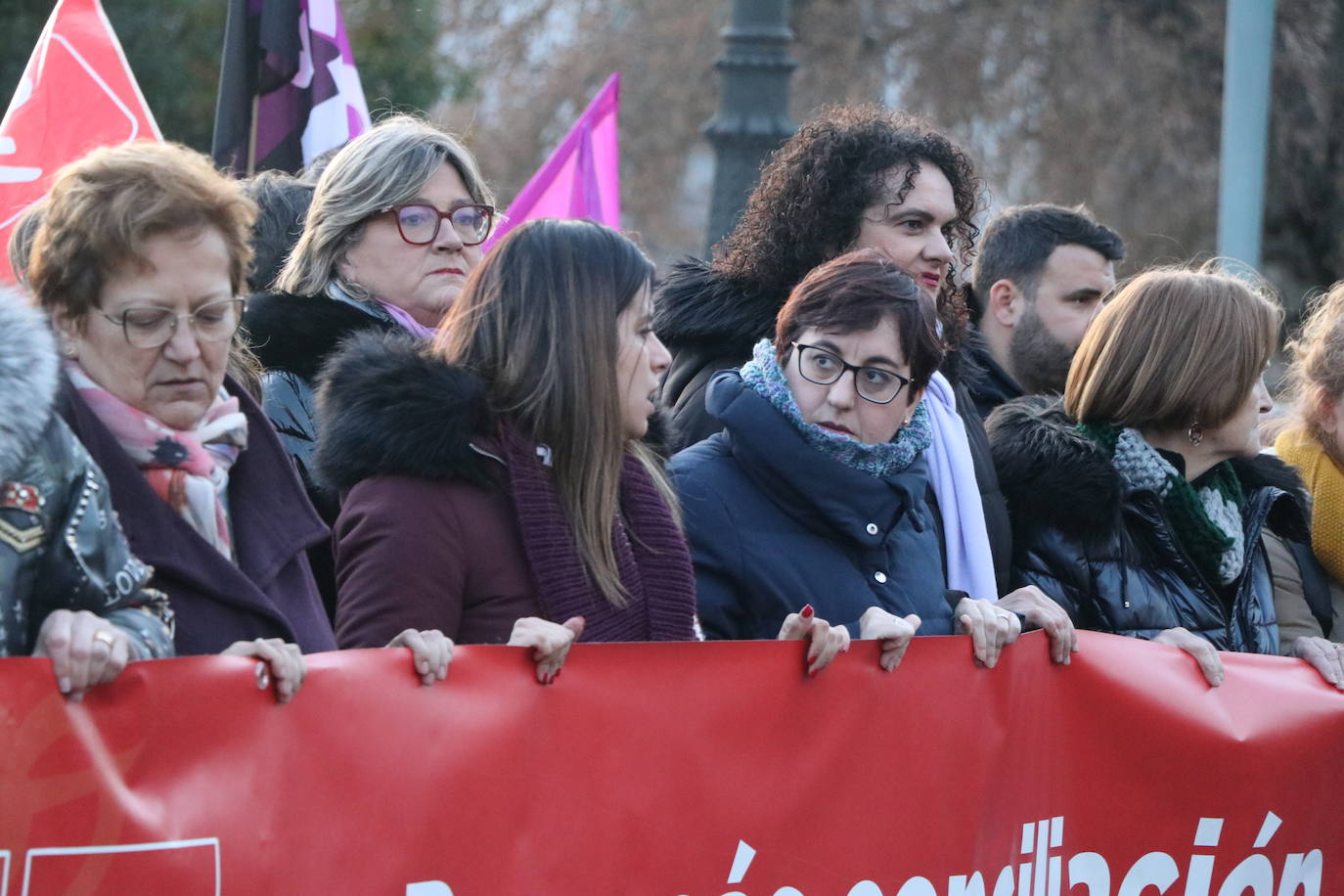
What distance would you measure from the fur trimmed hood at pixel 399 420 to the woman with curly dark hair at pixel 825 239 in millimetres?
1134

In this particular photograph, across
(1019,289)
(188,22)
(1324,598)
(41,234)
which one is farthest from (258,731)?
(188,22)

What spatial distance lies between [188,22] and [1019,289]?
8308 millimetres

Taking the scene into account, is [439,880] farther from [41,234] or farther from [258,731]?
[41,234]

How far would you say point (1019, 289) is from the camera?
215 inches

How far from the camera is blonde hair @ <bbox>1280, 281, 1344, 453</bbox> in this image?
4.46 metres

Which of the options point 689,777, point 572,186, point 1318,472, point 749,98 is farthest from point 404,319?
point 749,98

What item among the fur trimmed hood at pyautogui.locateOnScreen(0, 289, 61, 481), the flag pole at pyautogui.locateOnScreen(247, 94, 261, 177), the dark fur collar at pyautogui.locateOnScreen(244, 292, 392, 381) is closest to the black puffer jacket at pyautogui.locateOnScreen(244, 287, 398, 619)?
the dark fur collar at pyautogui.locateOnScreen(244, 292, 392, 381)

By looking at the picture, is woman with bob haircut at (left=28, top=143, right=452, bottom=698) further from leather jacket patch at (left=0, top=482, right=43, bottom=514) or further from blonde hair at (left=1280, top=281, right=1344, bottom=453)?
blonde hair at (left=1280, top=281, right=1344, bottom=453)

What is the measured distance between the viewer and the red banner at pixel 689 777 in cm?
248

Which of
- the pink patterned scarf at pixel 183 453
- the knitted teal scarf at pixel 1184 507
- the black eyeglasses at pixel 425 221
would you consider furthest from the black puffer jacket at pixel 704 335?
the pink patterned scarf at pixel 183 453

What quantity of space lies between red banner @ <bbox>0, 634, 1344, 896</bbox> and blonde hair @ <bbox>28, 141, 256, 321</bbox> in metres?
0.56

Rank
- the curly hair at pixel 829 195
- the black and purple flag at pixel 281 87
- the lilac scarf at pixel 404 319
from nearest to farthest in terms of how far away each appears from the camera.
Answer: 1. the lilac scarf at pixel 404 319
2. the curly hair at pixel 829 195
3. the black and purple flag at pixel 281 87

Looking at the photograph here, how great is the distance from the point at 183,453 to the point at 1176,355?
2.21 metres

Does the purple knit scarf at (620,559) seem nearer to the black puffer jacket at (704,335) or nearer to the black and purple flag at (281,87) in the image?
the black puffer jacket at (704,335)
